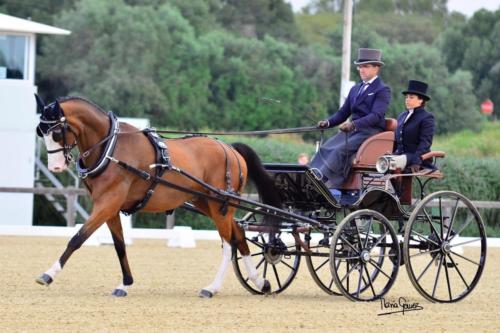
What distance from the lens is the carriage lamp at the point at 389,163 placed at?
10.7 meters

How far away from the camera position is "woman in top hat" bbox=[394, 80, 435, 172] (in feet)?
35.9

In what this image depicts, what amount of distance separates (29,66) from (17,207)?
9.59 ft

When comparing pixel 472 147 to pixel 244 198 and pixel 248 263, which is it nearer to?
pixel 248 263

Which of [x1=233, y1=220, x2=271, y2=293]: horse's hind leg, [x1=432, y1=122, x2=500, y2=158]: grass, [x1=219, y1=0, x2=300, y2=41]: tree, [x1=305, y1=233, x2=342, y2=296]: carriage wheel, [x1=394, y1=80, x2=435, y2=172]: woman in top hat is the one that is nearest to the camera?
[x1=305, y1=233, x2=342, y2=296]: carriage wheel

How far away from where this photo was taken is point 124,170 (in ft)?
33.7

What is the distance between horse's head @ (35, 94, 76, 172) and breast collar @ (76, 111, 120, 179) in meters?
0.14

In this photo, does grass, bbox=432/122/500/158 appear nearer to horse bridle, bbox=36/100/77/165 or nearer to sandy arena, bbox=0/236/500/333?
sandy arena, bbox=0/236/500/333

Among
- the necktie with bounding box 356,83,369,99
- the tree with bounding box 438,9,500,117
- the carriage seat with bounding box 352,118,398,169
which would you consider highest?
the tree with bounding box 438,9,500,117

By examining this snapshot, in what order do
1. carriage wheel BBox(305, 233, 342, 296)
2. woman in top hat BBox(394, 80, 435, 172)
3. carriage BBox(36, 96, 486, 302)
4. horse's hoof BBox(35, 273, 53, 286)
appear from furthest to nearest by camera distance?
woman in top hat BBox(394, 80, 435, 172)
carriage wheel BBox(305, 233, 342, 296)
carriage BBox(36, 96, 486, 302)
horse's hoof BBox(35, 273, 53, 286)

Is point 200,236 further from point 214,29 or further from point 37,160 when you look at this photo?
point 214,29

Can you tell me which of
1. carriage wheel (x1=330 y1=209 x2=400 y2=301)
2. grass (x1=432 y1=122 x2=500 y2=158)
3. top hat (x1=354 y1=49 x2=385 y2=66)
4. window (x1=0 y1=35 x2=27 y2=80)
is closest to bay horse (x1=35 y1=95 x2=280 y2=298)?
carriage wheel (x1=330 y1=209 x2=400 y2=301)

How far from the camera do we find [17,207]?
77.1 feet

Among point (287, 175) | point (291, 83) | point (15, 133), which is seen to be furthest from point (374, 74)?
point (291, 83)

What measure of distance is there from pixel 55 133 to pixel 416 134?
3.46 m
